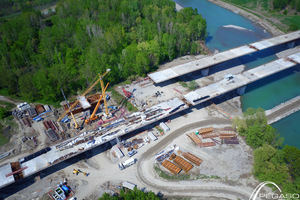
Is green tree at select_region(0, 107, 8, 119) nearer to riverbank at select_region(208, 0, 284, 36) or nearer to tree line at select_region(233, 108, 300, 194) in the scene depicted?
tree line at select_region(233, 108, 300, 194)

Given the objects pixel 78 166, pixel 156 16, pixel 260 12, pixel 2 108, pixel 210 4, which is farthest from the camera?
pixel 210 4

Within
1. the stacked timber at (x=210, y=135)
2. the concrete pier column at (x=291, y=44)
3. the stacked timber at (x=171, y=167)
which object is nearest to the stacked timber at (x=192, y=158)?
the stacked timber at (x=171, y=167)

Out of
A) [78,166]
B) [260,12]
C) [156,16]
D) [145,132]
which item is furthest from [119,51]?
[260,12]

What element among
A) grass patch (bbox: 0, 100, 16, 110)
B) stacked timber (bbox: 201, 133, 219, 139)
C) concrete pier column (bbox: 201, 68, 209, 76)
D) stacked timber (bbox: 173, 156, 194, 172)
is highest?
concrete pier column (bbox: 201, 68, 209, 76)

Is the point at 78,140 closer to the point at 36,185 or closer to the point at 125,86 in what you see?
the point at 36,185

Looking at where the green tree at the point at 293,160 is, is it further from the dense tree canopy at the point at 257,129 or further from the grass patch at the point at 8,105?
the grass patch at the point at 8,105

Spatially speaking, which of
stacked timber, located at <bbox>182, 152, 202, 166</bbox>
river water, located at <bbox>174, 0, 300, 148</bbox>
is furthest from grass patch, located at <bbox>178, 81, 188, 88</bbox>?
stacked timber, located at <bbox>182, 152, 202, 166</bbox>
